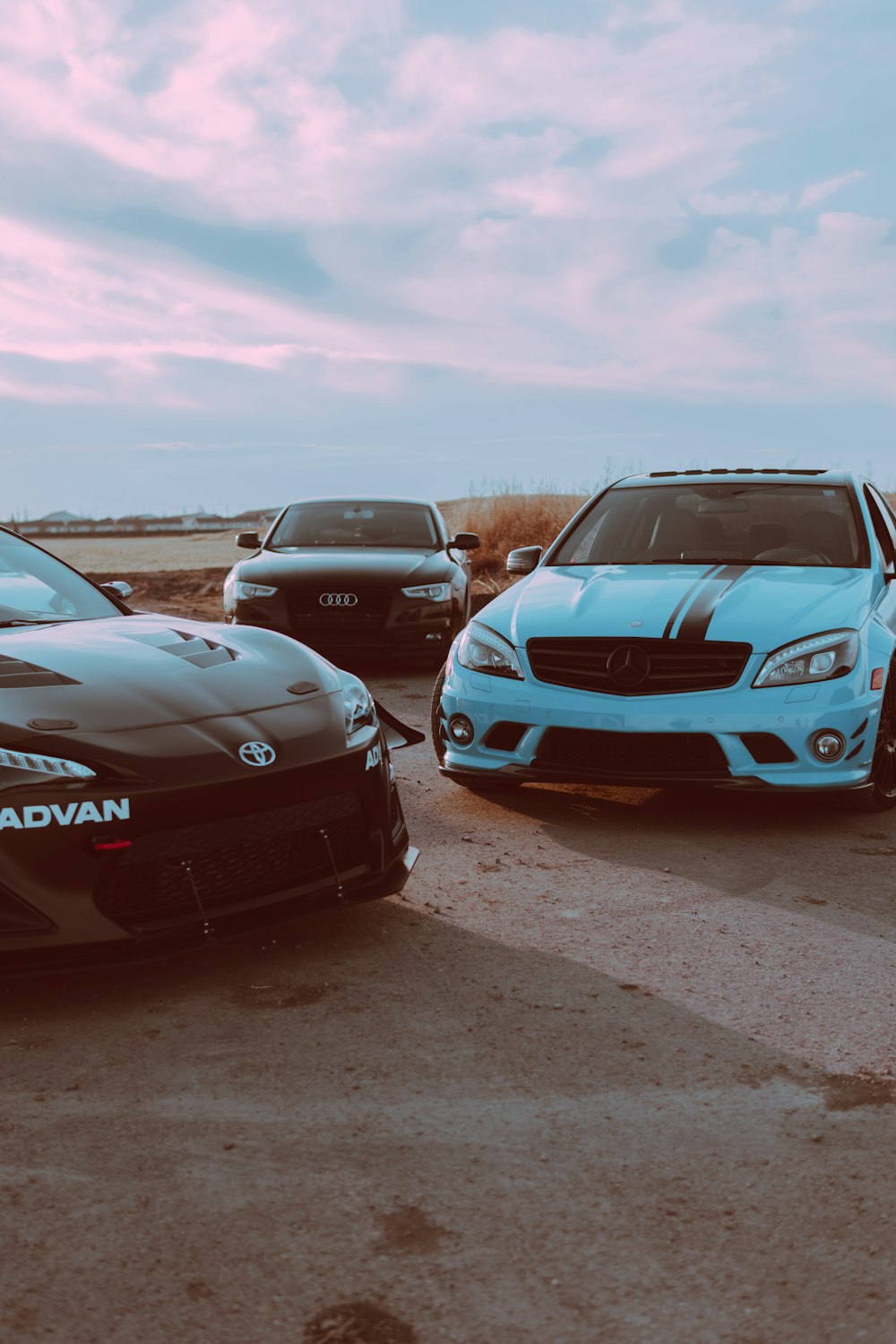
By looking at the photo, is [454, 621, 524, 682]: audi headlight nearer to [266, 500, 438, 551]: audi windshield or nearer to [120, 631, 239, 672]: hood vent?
[120, 631, 239, 672]: hood vent

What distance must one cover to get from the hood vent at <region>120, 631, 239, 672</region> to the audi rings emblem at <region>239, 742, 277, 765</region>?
→ 1.52 feet

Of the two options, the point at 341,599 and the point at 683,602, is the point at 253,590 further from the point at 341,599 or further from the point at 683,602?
the point at 683,602

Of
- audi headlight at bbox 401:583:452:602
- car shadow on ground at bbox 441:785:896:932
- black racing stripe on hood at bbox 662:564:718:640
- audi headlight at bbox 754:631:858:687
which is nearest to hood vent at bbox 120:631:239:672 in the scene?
car shadow on ground at bbox 441:785:896:932

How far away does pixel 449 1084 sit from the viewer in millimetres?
3127

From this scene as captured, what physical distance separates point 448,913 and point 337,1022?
1.04 m

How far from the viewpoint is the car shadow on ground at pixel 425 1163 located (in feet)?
7.39

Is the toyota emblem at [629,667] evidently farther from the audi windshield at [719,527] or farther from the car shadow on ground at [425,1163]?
the car shadow on ground at [425,1163]

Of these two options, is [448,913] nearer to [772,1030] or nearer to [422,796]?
[772,1030]

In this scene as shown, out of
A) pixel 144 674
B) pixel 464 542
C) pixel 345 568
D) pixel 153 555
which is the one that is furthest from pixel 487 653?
pixel 153 555

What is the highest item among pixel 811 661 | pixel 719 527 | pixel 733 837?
pixel 719 527

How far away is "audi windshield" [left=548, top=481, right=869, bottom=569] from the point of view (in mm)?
6824

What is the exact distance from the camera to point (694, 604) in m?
5.96

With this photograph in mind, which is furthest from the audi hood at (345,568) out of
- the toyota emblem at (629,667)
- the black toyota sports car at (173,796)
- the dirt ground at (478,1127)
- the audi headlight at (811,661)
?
the black toyota sports car at (173,796)

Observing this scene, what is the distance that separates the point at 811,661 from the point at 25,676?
10.7ft
